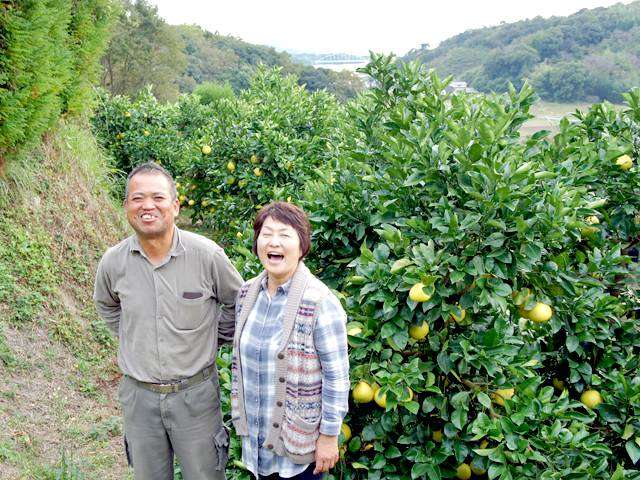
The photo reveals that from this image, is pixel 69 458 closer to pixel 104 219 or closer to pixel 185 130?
pixel 104 219

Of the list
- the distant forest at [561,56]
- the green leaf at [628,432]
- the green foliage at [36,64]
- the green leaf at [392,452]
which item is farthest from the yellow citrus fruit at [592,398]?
the distant forest at [561,56]

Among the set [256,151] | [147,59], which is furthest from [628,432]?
[147,59]

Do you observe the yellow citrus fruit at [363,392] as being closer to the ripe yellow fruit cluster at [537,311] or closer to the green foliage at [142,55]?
the ripe yellow fruit cluster at [537,311]

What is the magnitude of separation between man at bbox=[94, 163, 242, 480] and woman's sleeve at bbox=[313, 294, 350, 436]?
55 centimetres

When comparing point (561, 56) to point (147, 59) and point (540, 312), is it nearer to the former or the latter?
point (147, 59)

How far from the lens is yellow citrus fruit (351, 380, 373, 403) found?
2.05 meters

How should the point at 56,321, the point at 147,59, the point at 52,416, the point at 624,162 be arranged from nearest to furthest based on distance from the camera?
the point at 624,162 → the point at 52,416 → the point at 56,321 → the point at 147,59

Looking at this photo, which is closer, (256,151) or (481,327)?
(481,327)

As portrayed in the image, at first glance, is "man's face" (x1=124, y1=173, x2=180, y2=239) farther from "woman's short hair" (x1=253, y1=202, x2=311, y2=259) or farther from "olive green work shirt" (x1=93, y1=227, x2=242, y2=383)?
"woman's short hair" (x1=253, y1=202, x2=311, y2=259)

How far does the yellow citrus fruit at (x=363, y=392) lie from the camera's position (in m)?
2.05

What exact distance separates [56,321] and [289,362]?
3.54m

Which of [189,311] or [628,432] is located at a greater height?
[189,311]

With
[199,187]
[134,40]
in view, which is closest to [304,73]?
[134,40]

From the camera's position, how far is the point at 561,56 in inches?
803
